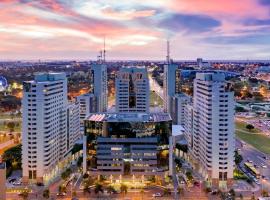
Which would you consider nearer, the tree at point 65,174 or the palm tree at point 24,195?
the palm tree at point 24,195

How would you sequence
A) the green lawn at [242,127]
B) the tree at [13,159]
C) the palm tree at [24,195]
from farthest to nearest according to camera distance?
1. the green lawn at [242,127]
2. the tree at [13,159]
3. the palm tree at [24,195]

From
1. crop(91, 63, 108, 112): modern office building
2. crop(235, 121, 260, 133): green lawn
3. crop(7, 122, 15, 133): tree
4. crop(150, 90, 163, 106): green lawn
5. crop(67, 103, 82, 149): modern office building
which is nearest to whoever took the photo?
crop(67, 103, 82, 149): modern office building

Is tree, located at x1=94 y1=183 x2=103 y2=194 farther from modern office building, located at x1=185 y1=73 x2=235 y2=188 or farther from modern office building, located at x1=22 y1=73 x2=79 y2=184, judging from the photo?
modern office building, located at x1=185 y1=73 x2=235 y2=188

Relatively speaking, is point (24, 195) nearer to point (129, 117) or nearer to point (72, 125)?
point (129, 117)

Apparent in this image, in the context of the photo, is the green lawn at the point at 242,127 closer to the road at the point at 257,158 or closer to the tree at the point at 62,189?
the road at the point at 257,158

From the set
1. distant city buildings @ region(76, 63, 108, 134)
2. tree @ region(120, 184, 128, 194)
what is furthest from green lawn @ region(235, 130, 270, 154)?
tree @ region(120, 184, 128, 194)

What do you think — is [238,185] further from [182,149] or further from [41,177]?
[41,177]

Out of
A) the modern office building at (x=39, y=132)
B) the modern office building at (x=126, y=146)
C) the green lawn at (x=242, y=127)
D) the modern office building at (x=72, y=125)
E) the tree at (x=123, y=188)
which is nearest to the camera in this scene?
the tree at (x=123, y=188)

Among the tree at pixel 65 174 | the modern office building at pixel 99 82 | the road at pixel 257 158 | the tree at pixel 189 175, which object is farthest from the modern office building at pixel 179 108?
the tree at pixel 65 174
